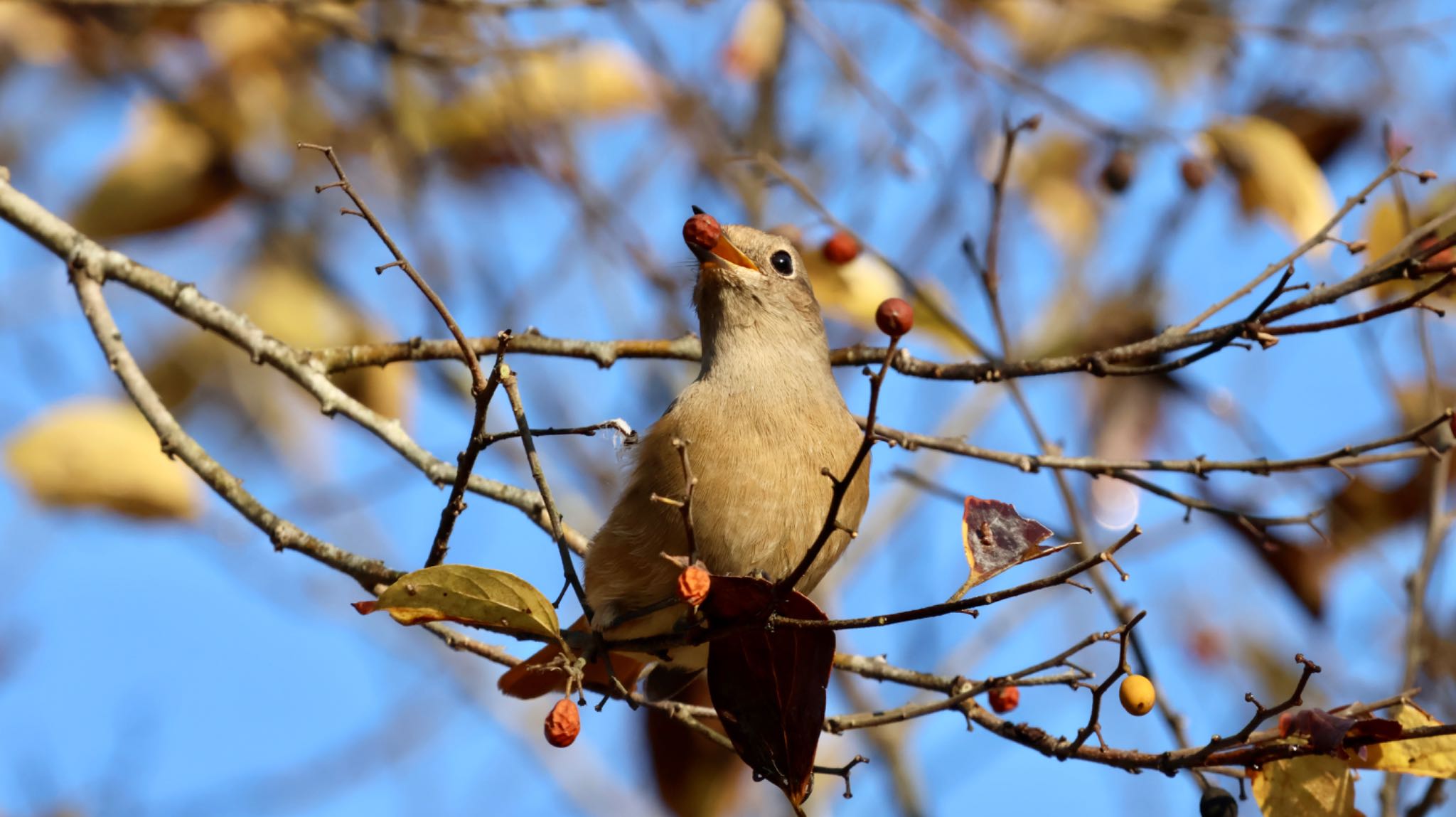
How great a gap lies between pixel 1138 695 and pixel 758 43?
470cm

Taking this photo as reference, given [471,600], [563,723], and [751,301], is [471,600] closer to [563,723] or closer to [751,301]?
[563,723]

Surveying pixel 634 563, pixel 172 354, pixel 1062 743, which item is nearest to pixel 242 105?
pixel 172 354

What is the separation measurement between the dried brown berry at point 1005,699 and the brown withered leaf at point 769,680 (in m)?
0.86

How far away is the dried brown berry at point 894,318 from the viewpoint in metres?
2.19

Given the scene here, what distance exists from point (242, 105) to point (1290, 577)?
13.5ft

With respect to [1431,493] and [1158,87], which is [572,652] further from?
[1158,87]

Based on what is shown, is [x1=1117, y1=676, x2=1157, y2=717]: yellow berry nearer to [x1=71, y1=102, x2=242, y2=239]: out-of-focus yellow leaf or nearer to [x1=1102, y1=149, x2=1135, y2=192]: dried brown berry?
[x1=1102, y1=149, x2=1135, y2=192]: dried brown berry

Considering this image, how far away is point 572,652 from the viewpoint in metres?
2.57

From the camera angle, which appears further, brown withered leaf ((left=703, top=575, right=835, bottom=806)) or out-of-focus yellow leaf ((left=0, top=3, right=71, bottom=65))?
out-of-focus yellow leaf ((left=0, top=3, right=71, bottom=65))

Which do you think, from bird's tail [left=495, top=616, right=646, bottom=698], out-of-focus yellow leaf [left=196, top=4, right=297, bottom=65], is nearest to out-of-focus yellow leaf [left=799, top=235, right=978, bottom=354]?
bird's tail [left=495, top=616, right=646, bottom=698]

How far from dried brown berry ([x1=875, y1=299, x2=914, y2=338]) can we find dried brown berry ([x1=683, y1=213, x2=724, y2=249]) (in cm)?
89

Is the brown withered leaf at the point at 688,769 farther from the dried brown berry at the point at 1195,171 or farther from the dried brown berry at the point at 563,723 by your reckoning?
the dried brown berry at the point at 1195,171

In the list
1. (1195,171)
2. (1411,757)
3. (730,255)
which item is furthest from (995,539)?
(1195,171)

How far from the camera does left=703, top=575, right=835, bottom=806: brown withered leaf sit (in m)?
2.28
